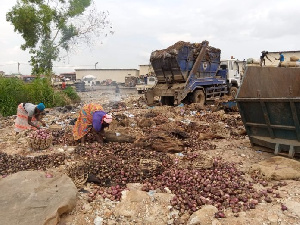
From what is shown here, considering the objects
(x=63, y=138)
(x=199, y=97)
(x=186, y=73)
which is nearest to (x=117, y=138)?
(x=63, y=138)

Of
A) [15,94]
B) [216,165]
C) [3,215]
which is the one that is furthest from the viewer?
[15,94]

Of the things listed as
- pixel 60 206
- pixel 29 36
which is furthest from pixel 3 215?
pixel 29 36

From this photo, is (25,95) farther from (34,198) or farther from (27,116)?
(34,198)

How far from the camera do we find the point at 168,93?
12367mm

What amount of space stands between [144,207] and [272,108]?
284cm

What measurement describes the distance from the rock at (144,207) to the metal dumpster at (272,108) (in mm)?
2351

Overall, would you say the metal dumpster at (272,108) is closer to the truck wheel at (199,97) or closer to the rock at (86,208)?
the rock at (86,208)

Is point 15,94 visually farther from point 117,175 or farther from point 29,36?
point 117,175

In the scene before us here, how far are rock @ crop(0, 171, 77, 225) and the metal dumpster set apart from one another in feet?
11.2

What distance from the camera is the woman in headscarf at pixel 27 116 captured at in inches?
281

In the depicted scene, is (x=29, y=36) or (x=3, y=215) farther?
(x=29, y=36)

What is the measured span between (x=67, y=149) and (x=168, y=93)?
23.1 ft

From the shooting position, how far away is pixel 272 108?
4.89 metres

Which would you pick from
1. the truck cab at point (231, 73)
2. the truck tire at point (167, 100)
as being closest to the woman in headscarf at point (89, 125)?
the truck tire at point (167, 100)
